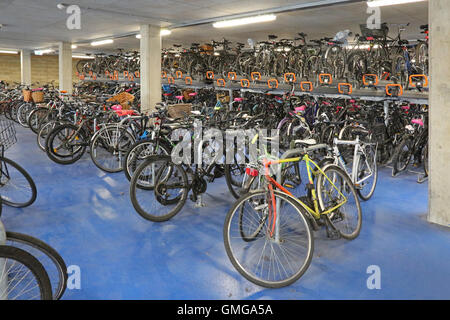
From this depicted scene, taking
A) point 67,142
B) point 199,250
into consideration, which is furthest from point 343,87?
point 199,250

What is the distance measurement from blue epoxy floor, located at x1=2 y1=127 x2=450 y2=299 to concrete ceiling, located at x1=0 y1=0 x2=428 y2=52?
3.86 metres

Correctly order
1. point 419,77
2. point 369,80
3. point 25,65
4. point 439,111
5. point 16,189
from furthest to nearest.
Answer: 1. point 25,65
2. point 369,80
3. point 419,77
4. point 16,189
5. point 439,111

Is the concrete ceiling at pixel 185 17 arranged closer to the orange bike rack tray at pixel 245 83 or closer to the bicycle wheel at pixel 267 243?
the orange bike rack tray at pixel 245 83

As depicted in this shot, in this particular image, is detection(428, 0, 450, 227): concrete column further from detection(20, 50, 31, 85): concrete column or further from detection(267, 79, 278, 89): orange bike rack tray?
detection(20, 50, 31, 85): concrete column

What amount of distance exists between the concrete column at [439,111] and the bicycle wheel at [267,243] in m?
1.39

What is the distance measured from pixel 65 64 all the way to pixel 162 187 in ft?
40.5

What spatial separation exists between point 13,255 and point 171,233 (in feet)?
5.82

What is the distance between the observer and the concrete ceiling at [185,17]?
6.72 meters

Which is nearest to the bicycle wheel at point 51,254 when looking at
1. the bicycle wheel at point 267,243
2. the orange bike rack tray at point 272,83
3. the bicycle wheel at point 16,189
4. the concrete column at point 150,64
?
the bicycle wheel at point 267,243

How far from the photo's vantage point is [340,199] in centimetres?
321

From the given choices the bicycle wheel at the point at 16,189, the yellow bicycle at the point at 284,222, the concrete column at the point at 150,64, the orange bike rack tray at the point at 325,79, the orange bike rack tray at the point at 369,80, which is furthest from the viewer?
the concrete column at the point at 150,64

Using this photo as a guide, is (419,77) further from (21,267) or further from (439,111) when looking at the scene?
(21,267)

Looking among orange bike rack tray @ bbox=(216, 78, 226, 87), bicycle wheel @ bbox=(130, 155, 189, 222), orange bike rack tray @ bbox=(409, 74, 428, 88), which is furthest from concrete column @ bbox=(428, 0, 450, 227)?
orange bike rack tray @ bbox=(216, 78, 226, 87)
